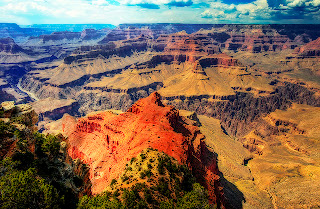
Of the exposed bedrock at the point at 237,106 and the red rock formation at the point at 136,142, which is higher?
the red rock formation at the point at 136,142

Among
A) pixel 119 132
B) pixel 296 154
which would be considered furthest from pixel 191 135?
pixel 296 154

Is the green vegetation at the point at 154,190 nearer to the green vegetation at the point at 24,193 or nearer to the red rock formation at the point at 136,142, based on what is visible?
the red rock formation at the point at 136,142

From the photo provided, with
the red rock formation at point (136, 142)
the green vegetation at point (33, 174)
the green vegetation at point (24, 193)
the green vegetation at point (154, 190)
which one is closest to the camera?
the green vegetation at point (24, 193)

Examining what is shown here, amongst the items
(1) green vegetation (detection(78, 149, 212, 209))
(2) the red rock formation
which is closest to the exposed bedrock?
(2) the red rock formation

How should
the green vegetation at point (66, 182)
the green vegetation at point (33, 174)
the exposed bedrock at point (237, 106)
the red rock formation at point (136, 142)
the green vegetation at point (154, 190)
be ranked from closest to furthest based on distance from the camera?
the green vegetation at point (33, 174) < the green vegetation at point (66, 182) < the green vegetation at point (154, 190) < the red rock formation at point (136, 142) < the exposed bedrock at point (237, 106)

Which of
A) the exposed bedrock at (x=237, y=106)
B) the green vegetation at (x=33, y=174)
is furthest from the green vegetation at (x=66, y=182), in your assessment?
the exposed bedrock at (x=237, y=106)

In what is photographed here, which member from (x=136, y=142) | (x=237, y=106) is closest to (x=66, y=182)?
(x=136, y=142)

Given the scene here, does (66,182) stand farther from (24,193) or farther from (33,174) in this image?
(24,193)

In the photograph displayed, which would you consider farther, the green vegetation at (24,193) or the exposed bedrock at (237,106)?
the exposed bedrock at (237,106)

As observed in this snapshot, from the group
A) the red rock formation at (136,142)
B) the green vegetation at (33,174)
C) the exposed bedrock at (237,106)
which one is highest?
the green vegetation at (33,174)

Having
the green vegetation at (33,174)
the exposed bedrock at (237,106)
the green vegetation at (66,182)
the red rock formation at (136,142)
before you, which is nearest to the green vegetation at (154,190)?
the green vegetation at (66,182)
